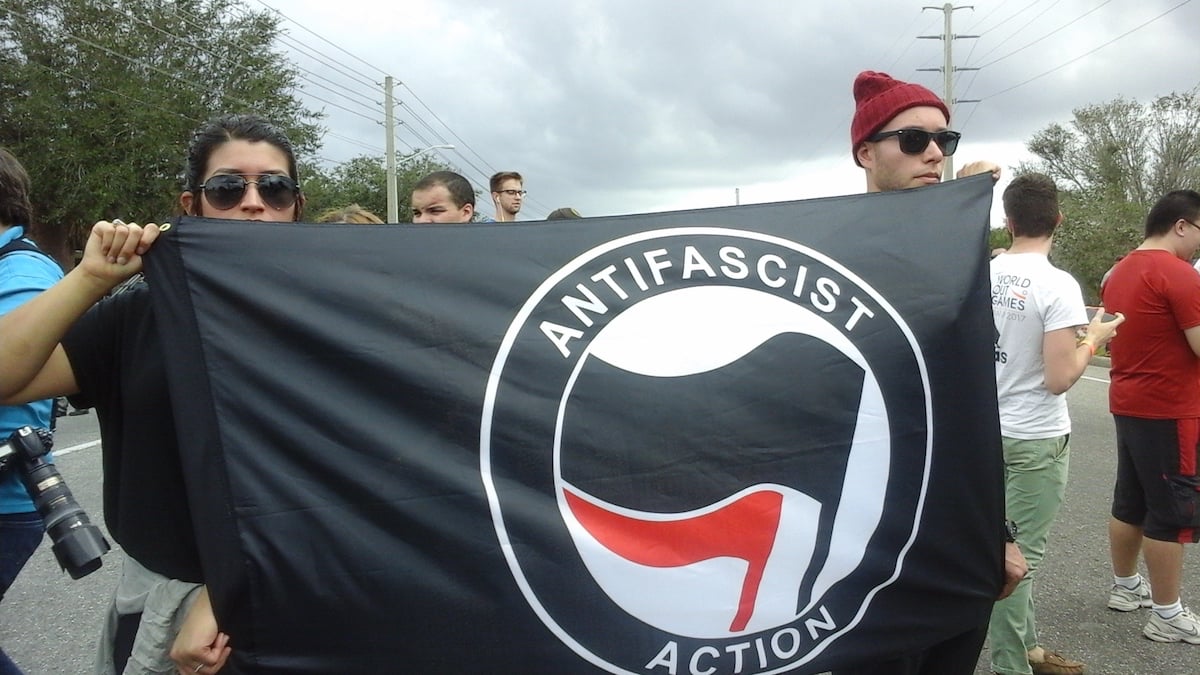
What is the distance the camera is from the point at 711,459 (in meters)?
1.76

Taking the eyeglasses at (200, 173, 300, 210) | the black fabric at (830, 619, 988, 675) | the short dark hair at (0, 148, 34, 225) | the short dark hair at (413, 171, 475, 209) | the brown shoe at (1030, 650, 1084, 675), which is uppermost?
the short dark hair at (413, 171, 475, 209)

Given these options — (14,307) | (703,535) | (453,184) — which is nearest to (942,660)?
(703,535)

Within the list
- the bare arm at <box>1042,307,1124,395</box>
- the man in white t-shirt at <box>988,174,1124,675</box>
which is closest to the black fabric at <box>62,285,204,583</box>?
the man in white t-shirt at <box>988,174,1124,675</box>

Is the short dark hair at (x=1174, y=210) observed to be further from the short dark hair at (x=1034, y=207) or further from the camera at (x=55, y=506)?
the camera at (x=55, y=506)

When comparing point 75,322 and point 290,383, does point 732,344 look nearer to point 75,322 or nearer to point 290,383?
point 290,383

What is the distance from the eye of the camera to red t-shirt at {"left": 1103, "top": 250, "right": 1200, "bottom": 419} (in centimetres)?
351

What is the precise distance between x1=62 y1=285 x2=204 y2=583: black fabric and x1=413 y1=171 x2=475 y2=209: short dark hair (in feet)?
9.59

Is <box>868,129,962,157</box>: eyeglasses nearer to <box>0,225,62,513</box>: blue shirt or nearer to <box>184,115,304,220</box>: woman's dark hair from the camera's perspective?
<box>184,115,304,220</box>: woman's dark hair

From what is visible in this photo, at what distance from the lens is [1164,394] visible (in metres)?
3.54

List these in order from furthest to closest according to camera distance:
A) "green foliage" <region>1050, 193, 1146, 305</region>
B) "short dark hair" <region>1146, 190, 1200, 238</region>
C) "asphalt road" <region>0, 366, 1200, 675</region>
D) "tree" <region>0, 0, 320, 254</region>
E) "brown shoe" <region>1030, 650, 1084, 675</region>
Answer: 1. "green foliage" <region>1050, 193, 1146, 305</region>
2. "tree" <region>0, 0, 320, 254</region>
3. "short dark hair" <region>1146, 190, 1200, 238</region>
4. "asphalt road" <region>0, 366, 1200, 675</region>
5. "brown shoe" <region>1030, 650, 1084, 675</region>

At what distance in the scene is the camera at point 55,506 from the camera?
1.77 meters

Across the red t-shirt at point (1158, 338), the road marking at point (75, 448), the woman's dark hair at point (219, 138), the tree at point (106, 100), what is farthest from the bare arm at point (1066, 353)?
the tree at point (106, 100)

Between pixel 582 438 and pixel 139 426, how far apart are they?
2.75 feet

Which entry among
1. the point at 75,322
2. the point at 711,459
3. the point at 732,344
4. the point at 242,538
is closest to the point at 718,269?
the point at 732,344
